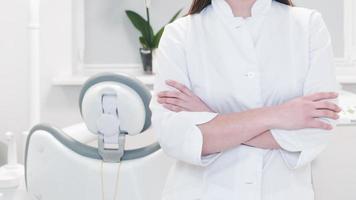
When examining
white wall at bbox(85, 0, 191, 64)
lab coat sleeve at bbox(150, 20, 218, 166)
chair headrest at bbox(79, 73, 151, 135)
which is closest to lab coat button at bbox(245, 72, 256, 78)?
lab coat sleeve at bbox(150, 20, 218, 166)

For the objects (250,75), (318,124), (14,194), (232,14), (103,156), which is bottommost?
(14,194)

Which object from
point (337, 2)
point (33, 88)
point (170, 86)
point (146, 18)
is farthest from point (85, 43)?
point (170, 86)

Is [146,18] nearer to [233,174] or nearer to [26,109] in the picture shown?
[26,109]

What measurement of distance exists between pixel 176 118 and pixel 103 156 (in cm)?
44

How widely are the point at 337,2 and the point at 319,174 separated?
1209 millimetres

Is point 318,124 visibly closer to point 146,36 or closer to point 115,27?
point 146,36

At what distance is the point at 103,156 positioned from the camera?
1.58 meters

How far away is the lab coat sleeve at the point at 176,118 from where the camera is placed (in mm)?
1202

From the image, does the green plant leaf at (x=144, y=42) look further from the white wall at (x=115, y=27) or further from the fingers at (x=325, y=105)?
the fingers at (x=325, y=105)

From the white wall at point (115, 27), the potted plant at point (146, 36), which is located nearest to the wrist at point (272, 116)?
the potted plant at point (146, 36)

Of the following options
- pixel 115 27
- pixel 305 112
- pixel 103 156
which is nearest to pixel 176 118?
pixel 305 112

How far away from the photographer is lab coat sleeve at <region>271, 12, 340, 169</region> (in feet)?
3.96

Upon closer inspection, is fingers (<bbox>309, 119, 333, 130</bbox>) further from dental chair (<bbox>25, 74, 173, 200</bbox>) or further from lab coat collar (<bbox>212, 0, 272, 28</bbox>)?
dental chair (<bbox>25, 74, 173, 200</bbox>)

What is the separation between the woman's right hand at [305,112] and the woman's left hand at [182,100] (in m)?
0.17
